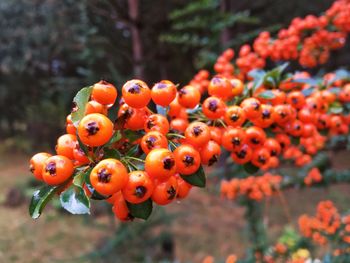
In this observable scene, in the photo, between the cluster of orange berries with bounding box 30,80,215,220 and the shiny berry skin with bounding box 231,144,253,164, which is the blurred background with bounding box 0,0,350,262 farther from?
the cluster of orange berries with bounding box 30,80,215,220

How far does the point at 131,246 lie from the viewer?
497cm

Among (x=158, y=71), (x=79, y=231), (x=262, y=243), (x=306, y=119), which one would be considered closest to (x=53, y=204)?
(x=79, y=231)

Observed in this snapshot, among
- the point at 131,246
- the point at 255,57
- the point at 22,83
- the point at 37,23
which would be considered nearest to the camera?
the point at 255,57

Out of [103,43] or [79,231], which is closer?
[103,43]

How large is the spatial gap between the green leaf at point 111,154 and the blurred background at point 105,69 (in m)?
3.84

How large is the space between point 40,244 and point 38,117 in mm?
5111

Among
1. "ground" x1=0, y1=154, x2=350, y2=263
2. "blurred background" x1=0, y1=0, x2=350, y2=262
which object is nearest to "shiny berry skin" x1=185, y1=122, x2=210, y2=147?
"blurred background" x1=0, y1=0, x2=350, y2=262

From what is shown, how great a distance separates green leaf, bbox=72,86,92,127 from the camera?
1.01m

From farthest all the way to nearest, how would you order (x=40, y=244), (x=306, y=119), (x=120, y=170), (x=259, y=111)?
(x=40, y=244)
(x=306, y=119)
(x=259, y=111)
(x=120, y=170)

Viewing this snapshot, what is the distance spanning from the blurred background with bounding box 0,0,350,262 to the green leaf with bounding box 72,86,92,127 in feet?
12.4

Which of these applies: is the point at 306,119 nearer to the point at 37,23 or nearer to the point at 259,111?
the point at 259,111

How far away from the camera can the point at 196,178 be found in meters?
1.10

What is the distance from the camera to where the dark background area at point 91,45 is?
20.0 feet

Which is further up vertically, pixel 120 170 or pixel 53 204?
pixel 120 170
